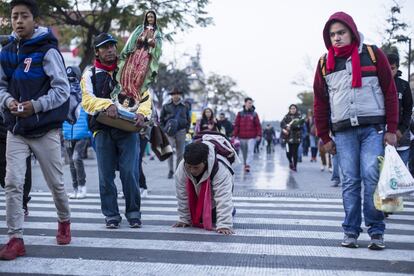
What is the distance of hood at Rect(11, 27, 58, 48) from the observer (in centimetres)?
450

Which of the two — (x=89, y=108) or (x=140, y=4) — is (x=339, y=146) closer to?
(x=89, y=108)

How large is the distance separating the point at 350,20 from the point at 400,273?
7.02 ft

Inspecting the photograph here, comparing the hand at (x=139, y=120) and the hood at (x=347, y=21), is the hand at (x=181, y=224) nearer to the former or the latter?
the hand at (x=139, y=120)

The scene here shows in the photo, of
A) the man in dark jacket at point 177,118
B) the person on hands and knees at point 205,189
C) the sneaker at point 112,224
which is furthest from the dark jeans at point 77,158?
the man in dark jacket at point 177,118

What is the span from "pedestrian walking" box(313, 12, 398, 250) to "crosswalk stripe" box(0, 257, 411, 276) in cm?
95

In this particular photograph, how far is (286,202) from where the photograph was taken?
834cm

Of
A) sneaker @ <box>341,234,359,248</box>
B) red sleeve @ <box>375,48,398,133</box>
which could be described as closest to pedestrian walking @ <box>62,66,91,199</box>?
sneaker @ <box>341,234,359,248</box>

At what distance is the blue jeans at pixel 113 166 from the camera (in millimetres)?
5723

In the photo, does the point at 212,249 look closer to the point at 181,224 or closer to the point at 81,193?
the point at 181,224

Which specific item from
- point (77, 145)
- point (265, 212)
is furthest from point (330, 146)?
point (77, 145)

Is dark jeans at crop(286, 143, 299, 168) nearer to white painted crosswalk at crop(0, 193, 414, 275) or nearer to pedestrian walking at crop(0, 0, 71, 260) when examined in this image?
white painted crosswalk at crop(0, 193, 414, 275)

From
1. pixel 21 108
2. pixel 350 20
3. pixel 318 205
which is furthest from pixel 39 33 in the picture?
pixel 318 205

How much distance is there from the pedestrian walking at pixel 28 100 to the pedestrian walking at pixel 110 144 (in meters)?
1.09

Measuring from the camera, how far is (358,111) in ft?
15.5
